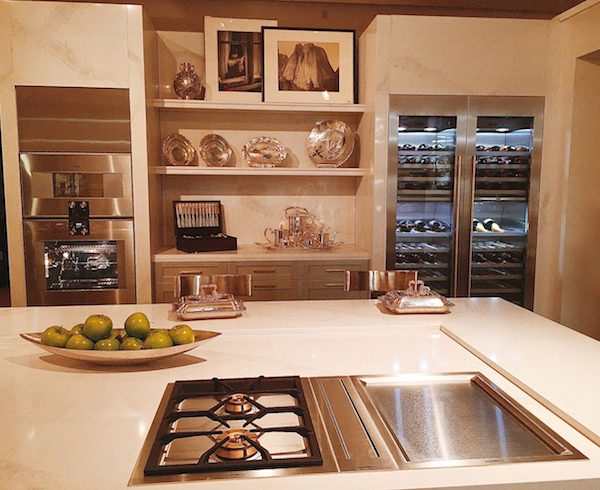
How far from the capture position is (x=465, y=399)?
1257 millimetres

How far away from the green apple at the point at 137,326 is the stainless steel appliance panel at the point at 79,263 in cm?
191

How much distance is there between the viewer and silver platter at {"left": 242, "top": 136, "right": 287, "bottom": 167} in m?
3.76

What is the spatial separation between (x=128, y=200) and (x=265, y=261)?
966 mm

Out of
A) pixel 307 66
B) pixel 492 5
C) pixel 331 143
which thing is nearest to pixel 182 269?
pixel 331 143

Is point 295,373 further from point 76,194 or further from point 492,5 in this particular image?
point 492,5

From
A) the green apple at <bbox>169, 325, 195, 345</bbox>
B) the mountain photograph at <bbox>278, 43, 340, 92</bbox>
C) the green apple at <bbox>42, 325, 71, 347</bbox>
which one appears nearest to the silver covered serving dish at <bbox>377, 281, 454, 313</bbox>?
the green apple at <bbox>169, 325, 195, 345</bbox>

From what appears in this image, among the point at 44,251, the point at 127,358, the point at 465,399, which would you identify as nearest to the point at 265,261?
the point at 44,251

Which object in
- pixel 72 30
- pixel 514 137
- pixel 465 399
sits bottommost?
pixel 465 399

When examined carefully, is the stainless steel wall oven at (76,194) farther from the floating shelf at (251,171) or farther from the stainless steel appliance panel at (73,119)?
the floating shelf at (251,171)

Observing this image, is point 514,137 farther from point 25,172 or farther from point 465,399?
point 25,172

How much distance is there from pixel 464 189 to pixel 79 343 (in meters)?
2.75

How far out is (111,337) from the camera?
1.49 m

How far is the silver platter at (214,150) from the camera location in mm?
3787

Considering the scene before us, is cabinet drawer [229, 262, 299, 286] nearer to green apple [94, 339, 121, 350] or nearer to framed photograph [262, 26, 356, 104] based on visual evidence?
framed photograph [262, 26, 356, 104]
